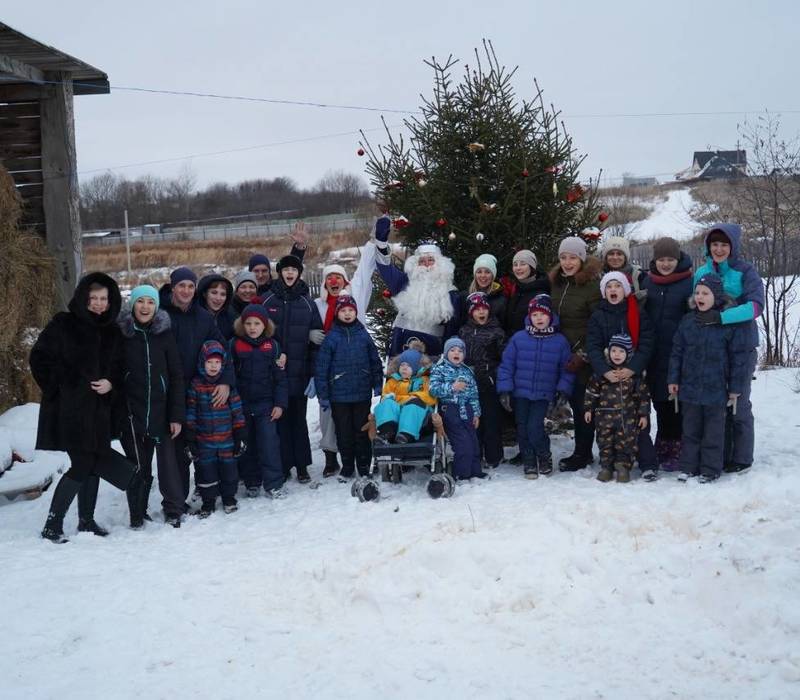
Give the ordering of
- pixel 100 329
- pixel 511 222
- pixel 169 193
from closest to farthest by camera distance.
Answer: pixel 100 329 < pixel 511 222 < pixel 169 193

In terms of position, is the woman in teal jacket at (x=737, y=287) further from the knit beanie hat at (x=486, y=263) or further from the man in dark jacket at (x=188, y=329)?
the man in dark jacket at (x=188, y=329)

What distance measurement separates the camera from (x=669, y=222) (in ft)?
136

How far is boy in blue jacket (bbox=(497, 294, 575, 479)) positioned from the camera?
6.23 metres

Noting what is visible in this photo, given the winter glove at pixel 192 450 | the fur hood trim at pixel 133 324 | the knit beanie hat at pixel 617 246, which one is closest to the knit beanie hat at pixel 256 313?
the fur hood trim at pixel 133 324

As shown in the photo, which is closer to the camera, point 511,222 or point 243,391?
point 243,391

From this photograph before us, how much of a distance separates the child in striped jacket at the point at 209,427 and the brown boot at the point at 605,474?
300cm

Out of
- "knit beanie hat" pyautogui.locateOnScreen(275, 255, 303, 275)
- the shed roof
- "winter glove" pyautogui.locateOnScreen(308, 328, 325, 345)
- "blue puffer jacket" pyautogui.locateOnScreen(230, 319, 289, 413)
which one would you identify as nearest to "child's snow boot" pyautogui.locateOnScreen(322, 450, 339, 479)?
"blue puffer jacket" pyautogui.locateOnScreen(230, 319, 289, 413)

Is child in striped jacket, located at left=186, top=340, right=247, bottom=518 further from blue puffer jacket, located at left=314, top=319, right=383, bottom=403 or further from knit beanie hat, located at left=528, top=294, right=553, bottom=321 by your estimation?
knit beanie hat, located at left=528, top=294, right=553, bottom=321

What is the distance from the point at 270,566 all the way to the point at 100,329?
2.24 metres

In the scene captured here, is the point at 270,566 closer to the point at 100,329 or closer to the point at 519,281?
the point at 100,329

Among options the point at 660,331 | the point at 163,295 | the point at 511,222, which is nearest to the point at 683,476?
the point at 660,331

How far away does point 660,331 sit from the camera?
6168 mm

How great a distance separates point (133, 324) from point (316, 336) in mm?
1707

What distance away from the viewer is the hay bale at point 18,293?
7863 millimetres
